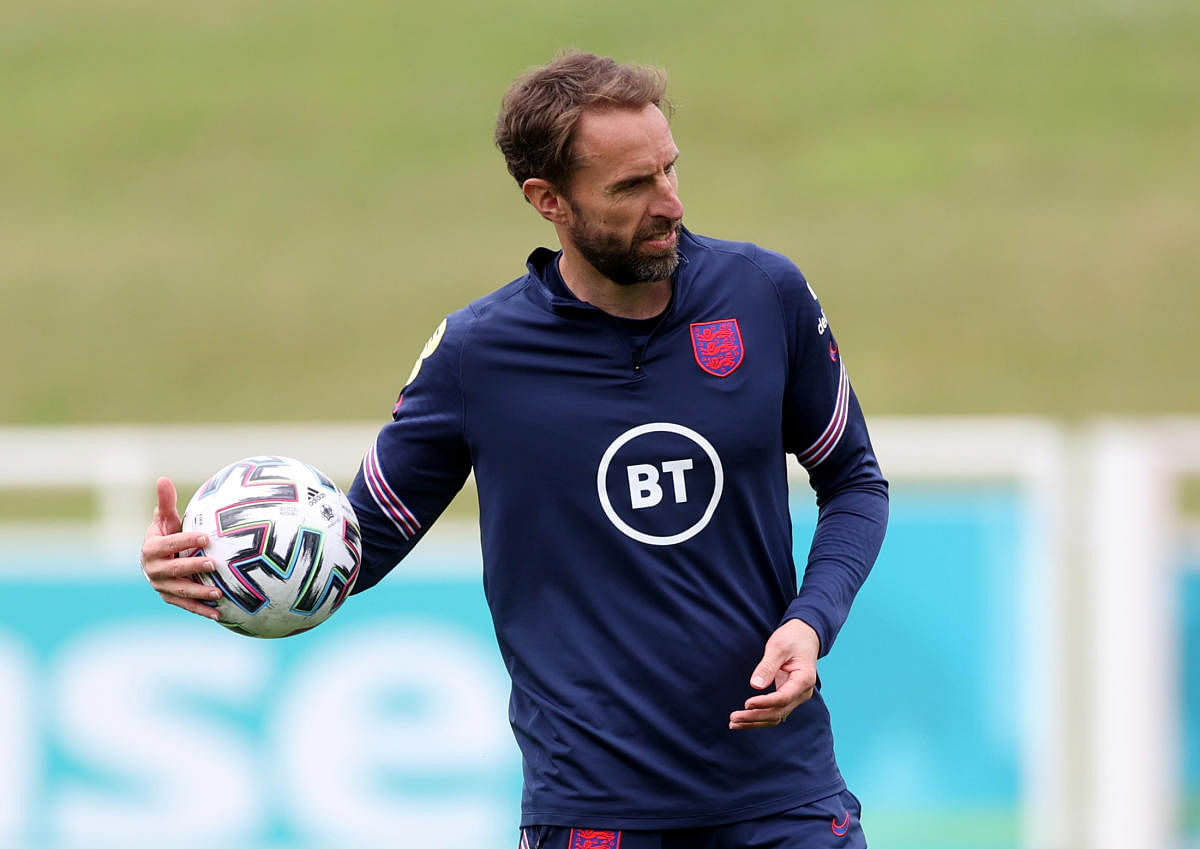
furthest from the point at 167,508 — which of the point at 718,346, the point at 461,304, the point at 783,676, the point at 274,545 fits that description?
the point at 461,304

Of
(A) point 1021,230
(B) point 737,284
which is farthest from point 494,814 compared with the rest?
(A) point 1021,230

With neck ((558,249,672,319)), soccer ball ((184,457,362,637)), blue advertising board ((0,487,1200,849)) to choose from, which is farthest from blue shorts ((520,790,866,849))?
blue advertising board ((0,487,1200,849))

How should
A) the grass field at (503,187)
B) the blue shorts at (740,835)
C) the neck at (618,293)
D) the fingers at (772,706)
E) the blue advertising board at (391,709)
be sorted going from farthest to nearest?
1. the grass field at (503,187)
2. the blue advertising board at (391,709)
3. the neck at (618,293)
4. the blue shorts at (740,835)
5. the fingers at (772,706)

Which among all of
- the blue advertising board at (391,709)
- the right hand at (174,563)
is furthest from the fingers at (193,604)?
A: the blue advertising board at (391,709)

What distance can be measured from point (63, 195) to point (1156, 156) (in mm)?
14414

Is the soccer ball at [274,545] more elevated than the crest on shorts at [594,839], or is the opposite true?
the soccer ball at [274,545]

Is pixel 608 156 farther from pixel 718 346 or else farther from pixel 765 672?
pixel 765 672

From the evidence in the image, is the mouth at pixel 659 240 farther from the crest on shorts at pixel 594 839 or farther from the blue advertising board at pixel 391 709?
the blue advertising board at pixel 391 709

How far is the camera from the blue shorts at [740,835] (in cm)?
395

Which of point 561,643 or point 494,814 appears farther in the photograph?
point 494,814

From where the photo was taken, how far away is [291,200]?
80.6 feet

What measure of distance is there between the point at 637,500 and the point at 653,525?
0.21 ft

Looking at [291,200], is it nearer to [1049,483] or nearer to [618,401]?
[1049,483]

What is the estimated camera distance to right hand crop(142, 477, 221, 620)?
156 inches
